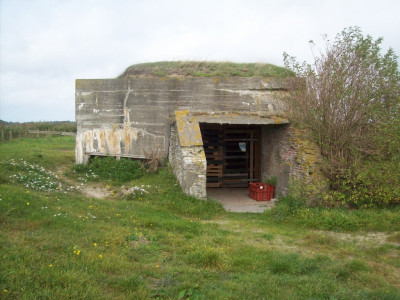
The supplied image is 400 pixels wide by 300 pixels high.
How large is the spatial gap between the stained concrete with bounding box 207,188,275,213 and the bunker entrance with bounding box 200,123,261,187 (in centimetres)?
60

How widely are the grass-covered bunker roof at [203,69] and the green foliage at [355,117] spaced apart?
281cm

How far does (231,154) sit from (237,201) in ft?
11.9

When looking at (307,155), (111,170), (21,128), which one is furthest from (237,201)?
(21,128)

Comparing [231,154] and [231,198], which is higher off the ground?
[231,154]

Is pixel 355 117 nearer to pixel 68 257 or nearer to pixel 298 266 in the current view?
pixel 298 266

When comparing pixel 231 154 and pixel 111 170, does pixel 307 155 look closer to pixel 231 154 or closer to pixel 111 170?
pixel 231 154

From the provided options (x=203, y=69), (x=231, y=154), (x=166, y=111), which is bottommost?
(x=231, y=154)

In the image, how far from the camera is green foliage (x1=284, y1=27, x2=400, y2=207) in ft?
29.9

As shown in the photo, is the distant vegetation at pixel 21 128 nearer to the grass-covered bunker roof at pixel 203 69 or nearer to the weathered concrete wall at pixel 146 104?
the weathered concrete wall at pixel 146 104

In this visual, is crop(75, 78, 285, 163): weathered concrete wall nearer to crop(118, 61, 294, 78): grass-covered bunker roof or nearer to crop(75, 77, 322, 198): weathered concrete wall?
crop(75, 77, 322, 198): weathered concrete wall

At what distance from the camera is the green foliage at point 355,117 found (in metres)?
9.11

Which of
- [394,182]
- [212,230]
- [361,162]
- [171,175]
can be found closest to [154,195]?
[171,175]

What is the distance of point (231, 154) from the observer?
14.7 meters

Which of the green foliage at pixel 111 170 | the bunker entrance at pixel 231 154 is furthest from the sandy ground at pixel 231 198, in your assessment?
the bunker entrance at pixel 231 154
